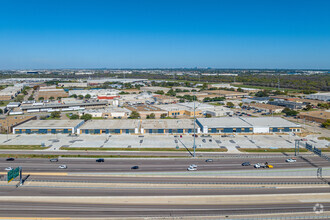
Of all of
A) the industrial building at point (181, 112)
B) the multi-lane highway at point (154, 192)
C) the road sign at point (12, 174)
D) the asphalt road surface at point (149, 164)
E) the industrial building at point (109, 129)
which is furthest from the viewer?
the industrial building at point (181, 112)

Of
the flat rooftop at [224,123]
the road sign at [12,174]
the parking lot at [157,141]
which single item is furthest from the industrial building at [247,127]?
the road sign at [12,174]

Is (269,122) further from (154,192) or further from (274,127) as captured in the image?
(154,192)

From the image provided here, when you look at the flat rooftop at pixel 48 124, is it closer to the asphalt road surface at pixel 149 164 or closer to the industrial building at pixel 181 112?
the asphalt road surface at pixel 149 164

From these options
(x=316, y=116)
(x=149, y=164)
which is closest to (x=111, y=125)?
(x=149, y=164)

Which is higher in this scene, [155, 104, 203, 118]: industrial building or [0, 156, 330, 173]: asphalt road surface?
[155, 104, 203, 118]: industrial building

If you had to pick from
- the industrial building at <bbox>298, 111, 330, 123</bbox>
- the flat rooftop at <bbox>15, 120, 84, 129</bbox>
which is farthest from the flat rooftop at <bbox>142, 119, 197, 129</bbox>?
the industrial building at <bbox>298, 111, 330, 123</bbox>

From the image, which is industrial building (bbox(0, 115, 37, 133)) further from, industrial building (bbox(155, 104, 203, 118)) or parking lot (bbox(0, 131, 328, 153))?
industrial building (bbox(155, 104, 203, 118))

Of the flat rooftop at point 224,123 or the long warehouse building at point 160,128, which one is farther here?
the flat rooftop at point 224,123

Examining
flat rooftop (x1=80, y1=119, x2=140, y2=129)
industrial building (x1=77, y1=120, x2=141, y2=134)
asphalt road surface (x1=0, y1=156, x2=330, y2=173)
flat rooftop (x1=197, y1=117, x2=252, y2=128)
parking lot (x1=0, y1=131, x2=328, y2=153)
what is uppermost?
→ flat rooftop (x1=197, y1=117, x2=252, y2=128)
